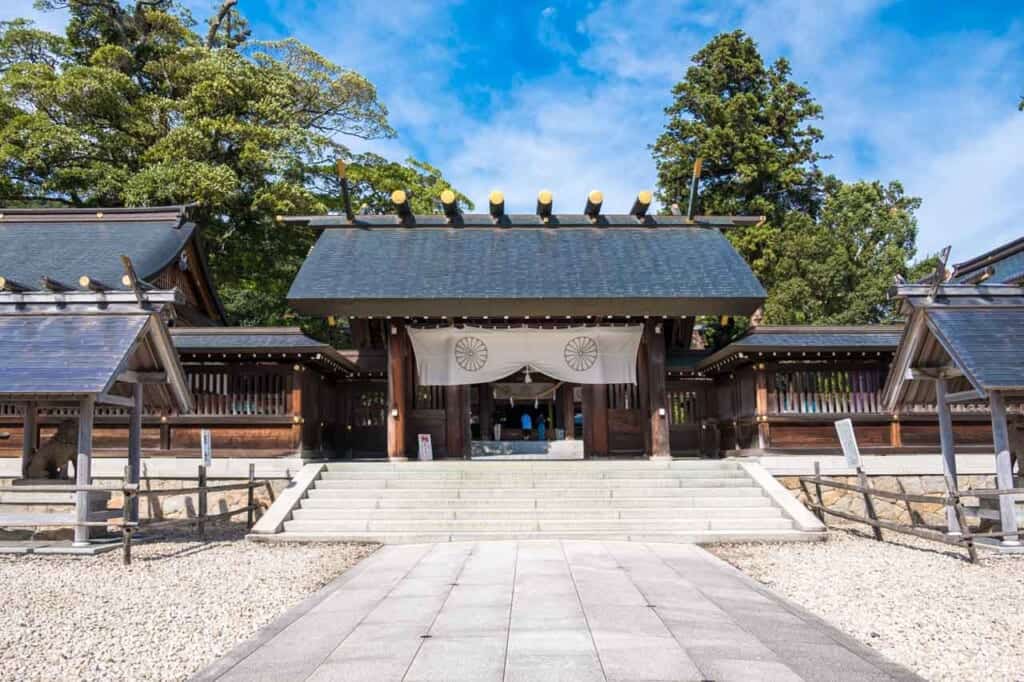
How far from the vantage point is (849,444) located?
10414 mm

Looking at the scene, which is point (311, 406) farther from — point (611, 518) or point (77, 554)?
point (611, 518)

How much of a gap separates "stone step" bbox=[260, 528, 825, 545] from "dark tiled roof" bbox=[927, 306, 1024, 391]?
3.12m

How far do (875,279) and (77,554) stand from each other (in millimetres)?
21903

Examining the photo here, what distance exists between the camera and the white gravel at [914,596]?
499 cm

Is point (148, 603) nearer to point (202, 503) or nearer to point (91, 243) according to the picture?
point (202, 503)

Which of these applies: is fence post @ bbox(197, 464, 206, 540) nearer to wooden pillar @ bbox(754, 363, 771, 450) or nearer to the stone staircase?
the stone staircase

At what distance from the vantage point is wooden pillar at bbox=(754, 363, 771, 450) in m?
14.1

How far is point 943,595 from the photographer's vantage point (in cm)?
683

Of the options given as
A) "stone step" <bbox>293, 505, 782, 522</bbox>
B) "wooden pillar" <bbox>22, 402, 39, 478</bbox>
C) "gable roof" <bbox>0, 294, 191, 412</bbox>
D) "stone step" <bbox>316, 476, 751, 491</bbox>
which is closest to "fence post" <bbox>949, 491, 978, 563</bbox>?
"stone step" <bbox>293, 505, 782, 522</bbox>

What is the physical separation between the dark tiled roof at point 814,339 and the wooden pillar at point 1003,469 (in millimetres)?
4549

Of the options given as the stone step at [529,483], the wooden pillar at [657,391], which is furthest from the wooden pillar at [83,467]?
the wooden pillar at [657,391]

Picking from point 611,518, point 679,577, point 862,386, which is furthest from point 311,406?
point 862,386

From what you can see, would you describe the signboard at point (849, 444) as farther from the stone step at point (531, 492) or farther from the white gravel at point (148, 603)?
the white gravel at point (148, 603)

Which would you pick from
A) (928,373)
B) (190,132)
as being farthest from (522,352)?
(190,132)
